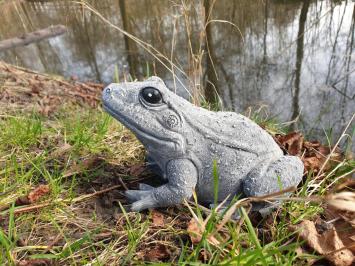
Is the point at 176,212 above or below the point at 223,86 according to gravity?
above

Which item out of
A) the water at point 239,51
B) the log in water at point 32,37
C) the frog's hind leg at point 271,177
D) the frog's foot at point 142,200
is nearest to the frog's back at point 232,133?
the frog's hind leg at point 271,177

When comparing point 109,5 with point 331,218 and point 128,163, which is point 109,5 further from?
point 331,218

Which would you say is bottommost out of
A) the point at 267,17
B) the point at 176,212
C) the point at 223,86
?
the point at 223,86

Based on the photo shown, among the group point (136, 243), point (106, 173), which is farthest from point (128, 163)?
point (136, 243)

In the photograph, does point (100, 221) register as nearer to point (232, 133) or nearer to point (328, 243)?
point (232, 133)

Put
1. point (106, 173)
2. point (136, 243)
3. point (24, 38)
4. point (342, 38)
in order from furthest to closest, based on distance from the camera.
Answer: point (24, 38) → point (342, 38) → point (106, 173) → point (136, 243)

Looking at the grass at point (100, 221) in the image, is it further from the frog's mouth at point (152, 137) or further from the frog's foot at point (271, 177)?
the frog's mouth at point (152, 137)
